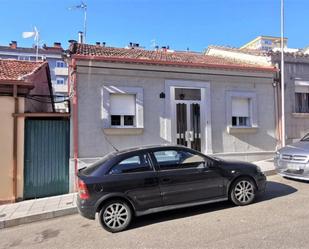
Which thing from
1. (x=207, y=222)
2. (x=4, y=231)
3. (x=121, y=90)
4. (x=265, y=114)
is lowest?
(x=4, y=231)

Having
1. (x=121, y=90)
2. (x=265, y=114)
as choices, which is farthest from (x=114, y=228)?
(x=265, y=114)

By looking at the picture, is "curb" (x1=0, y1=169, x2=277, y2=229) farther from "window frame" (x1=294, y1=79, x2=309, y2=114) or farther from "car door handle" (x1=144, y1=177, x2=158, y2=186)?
"window frame" (x1=294, y1=79, x2=309, y2=114)

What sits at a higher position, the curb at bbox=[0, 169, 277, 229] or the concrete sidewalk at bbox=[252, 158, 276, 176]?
the concrete sidewalk at bbox=[252, 158, 276, 176]

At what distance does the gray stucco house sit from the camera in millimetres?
9695

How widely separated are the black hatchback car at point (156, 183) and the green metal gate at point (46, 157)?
354cm

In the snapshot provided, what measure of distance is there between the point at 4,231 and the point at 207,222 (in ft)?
14.3

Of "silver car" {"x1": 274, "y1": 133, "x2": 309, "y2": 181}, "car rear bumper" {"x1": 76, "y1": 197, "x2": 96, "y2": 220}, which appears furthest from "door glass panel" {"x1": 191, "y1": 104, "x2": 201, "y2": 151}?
"car rear bumper" {"x1": 76, "y1": 197, "x2": 96, "y2": 220}

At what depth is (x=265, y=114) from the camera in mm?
11875

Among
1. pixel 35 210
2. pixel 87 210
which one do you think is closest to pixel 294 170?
pixel 87 210

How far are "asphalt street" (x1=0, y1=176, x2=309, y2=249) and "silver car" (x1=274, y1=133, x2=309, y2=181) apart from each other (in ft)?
3.32

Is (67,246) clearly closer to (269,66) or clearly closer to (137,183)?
(137,183)

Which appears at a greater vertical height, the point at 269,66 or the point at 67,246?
the point at 269,66

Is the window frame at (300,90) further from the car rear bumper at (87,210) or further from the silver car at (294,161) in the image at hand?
the car rear bumper at (87,210)

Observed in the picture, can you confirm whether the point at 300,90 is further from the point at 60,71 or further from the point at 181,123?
the point at 60,71
